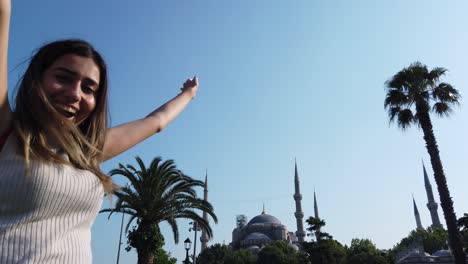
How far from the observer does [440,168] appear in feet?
57.6

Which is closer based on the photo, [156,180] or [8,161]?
[8,161]

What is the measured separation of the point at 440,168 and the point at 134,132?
18.6 metres

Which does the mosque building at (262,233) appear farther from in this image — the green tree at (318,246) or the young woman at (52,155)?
the young woman at (52,155)

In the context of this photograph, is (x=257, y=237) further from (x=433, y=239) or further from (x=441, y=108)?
(x=441, y=108)

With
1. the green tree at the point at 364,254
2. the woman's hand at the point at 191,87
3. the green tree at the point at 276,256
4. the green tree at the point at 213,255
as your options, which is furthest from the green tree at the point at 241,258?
the woman's hand at the point at 191,87

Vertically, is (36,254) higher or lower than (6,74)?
lower

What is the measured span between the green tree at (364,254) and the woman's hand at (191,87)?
2466 inches

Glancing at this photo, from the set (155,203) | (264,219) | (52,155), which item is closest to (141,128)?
(52,155)

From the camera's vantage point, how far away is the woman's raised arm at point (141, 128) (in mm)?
1840

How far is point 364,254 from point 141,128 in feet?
211

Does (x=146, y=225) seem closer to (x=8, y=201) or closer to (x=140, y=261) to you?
(x=140, y=261)

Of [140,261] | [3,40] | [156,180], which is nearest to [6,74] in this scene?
[3,40]

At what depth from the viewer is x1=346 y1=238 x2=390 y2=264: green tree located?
5862cm

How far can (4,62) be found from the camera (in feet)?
3.99
